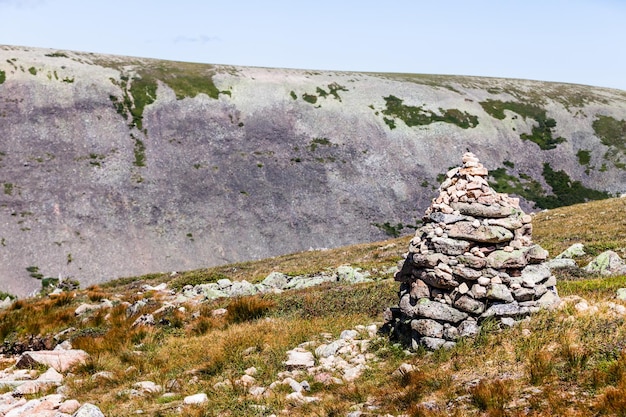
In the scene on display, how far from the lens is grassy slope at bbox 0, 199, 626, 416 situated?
9.10m

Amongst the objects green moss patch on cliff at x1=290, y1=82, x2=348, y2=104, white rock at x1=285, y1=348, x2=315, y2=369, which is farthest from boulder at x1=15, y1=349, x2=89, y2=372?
green moss patch on cliff at x1=290, y1=82, x2=348, y2=104

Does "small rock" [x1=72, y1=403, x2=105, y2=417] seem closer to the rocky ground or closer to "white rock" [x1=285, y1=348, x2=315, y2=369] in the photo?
the rocky ground

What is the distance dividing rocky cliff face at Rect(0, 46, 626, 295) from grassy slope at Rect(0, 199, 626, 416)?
35224 mm

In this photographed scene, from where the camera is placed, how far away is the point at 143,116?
76.1 metres

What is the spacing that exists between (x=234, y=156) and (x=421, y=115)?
3793 centimetres

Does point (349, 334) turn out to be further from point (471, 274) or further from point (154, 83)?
point (154, 83)

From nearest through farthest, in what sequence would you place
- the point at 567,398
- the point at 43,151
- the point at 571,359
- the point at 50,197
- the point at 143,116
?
the point at 567,398, the point at 571,359, the point at 50,197, the point at 43,151, the point at 143,116

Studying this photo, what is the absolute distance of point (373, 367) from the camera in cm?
1233

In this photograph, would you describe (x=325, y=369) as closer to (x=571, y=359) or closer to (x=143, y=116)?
(x=571, y=359)

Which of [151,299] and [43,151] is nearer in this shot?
[151,299]

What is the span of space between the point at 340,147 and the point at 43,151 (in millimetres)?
43238

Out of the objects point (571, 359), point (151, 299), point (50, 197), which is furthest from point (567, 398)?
point (50, 197)

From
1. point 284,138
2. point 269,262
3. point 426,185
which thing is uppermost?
point 284,138

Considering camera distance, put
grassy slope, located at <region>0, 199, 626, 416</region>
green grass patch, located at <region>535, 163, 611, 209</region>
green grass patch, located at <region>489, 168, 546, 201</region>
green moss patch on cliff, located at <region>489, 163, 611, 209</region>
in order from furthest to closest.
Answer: green grass patch, located at <region>489, 168, 546, 201</region> → green moss patch on cliff, located at <region>489, 163, 611, 209</region> → green grass patch, located at <region>535, 163, 611, 209</region> → grassy slope, located at <region>0, 199, 626, 416</region>
